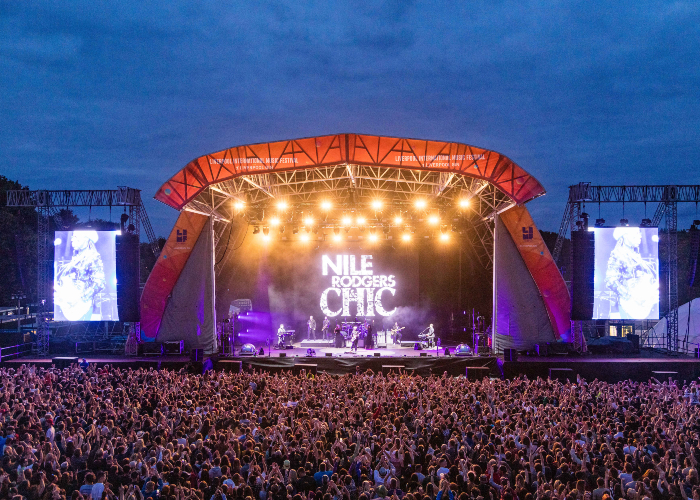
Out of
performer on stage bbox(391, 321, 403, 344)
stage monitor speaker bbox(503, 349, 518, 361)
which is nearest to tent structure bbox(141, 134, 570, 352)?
stage monitor speaker bbox(503, 349, 518, 361)

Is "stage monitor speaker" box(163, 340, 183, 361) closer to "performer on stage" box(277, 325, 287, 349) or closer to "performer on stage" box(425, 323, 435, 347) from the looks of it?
"performer on stage" box(277, 325, 287, 349)

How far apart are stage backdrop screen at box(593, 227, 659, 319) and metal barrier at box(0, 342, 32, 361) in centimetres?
2224

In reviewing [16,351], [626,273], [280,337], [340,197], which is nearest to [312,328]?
[280,337]

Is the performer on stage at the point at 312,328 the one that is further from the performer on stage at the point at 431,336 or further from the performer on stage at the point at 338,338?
the performer on stage at the point at 431,336

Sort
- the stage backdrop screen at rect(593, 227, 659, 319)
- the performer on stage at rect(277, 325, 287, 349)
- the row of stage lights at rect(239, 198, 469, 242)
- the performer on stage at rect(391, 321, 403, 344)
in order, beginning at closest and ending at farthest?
the stage backdrop screen at rect(593, 227, 659, 319), the row of stage lights at rect(239, 198, 469, 242), the performer on stage at rect(277, 325, 287, 349), the performer on stage at rect(391, 321, 403, 344)

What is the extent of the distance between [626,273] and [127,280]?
19074 mm

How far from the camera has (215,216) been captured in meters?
20.4

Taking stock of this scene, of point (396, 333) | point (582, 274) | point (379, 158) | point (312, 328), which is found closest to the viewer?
point (379, 158)

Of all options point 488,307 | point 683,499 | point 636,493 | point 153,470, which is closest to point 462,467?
point 636,493

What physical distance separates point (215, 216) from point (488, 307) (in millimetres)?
12595

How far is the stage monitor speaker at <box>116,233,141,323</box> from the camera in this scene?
61.9ft

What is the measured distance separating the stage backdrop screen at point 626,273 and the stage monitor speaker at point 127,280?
17.5 meters

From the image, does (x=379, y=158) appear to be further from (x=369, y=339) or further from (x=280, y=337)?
(x=280, y=337)

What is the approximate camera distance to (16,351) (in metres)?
20.0
